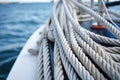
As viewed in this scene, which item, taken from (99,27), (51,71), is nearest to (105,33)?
(99,27)

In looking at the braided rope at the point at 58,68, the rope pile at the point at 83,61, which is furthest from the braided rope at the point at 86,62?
the braided rope at the point at 58,68

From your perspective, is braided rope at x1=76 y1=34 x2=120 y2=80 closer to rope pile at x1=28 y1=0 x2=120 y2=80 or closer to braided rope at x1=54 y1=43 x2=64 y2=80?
rope pile at x1=28 y1=0 x2=120 y2=80

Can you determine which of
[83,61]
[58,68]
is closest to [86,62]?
[83,61]

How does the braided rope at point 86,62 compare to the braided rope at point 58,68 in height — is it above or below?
above

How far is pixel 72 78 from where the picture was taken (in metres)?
0.79

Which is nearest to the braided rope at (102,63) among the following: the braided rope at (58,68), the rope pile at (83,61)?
the rope pile at (83,61)

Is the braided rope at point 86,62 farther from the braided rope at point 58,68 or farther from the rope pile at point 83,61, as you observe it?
the braided rope at point 58,68

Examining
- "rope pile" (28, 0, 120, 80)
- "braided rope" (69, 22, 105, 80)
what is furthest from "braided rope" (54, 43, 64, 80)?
"braided rope" (69, 22, 105, 80)

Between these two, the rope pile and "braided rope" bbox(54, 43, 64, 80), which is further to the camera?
"braided rope" bbox(54, 43, 64, 80)

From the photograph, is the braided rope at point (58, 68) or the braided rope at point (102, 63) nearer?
the braided rope at point (102, 63)

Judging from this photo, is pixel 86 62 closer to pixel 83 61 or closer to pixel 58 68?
pixel 83 61

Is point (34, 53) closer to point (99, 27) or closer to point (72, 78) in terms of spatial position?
point (99, 27)

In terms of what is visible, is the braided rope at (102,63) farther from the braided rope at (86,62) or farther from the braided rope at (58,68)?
the braided rope at (58,68)

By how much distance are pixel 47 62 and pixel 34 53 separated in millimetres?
408
